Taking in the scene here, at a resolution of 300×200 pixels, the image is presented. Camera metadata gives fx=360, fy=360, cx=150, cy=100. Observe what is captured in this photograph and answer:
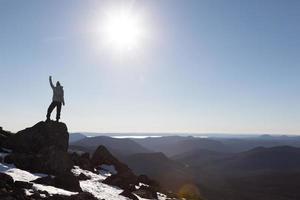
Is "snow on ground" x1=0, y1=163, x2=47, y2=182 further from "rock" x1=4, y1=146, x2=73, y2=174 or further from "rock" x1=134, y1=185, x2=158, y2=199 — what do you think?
"rock" x1=134, y1=185, x2=158, y2=199

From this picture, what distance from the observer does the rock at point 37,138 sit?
29656 millimetres

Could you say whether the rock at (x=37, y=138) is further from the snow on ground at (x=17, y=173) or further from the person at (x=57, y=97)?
the snow on ground at (x=17, y=173)

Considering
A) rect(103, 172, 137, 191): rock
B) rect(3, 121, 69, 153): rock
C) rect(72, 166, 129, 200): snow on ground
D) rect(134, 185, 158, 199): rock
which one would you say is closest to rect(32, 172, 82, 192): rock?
rect(72, 166, 129, 200): snow on ground

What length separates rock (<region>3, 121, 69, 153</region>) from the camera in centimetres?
2966

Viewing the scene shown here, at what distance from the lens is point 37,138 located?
99.0 feet

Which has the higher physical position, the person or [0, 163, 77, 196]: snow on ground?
the person

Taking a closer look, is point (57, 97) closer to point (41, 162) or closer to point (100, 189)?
point (41, 162)

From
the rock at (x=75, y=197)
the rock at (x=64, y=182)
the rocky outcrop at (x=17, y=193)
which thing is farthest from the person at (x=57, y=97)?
the rocky outcrop at (x=17, y=193)

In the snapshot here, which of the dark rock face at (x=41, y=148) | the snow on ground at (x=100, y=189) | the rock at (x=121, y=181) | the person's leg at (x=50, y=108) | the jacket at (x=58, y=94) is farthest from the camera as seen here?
the person's leg at (x=50, y=108)

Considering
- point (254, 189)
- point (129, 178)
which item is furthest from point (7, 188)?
point (254, 189)

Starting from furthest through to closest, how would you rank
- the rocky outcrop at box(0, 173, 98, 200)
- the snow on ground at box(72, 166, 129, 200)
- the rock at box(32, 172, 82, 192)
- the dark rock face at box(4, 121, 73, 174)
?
the dark rock face at box(4, 121, 73, 174) < the snow on ground at box(72, 166, 129, 200) < the rock at box(32, 172, 82, 192) < the rocky outcrop at box(0, 173, 98, 200)

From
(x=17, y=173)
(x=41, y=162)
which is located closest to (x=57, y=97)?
(x=41, y=162)

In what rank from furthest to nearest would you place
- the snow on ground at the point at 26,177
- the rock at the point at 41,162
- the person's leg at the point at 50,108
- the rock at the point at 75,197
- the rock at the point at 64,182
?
the person's leg at the point at 50,108 → the rock at the point at 41,162 → the rock at the point at 64,182 → the snow on ground at the point at 26,177 → the rock at the point at 75,197

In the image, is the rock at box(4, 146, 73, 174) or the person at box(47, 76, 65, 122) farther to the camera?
the person at box(47, 76, 65, 122)
